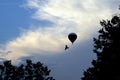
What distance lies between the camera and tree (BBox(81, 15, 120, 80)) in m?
72.1

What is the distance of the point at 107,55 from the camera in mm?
74562

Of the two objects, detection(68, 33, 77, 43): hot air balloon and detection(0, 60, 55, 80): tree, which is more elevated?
detection(0, 60, 55, 80): tree

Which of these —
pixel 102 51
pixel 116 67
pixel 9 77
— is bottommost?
pixel 116 67

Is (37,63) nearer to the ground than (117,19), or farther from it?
farther from it

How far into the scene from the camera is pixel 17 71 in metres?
114

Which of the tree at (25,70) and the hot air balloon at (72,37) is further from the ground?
the tree at (25,70)

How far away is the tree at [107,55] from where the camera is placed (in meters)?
72.1

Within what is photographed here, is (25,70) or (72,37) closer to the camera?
(72,37)

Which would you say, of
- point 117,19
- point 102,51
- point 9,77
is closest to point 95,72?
point 102,51

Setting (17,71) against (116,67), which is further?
(17,71)

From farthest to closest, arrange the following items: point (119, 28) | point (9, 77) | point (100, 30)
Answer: point (9, 77), point (100, 30), point (119, 28)

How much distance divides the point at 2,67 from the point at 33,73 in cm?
747

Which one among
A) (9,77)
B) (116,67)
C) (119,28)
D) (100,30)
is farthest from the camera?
(9,77)

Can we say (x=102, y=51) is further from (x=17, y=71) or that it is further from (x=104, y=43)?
(x=17, y=71)
